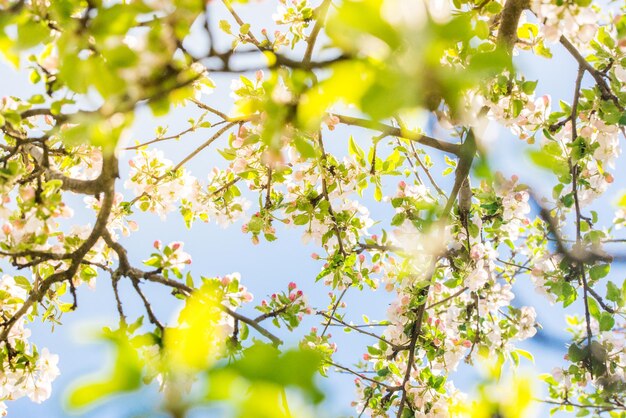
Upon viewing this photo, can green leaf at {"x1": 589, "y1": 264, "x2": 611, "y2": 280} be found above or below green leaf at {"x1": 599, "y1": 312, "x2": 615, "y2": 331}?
above

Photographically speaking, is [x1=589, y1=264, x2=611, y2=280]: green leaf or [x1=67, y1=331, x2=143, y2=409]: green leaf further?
[x1=589, y1=264, x2=611, y2=280]: green leaf

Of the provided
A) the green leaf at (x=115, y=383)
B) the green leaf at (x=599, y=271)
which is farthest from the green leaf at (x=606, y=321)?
the green leaf at (x=115, y=383)

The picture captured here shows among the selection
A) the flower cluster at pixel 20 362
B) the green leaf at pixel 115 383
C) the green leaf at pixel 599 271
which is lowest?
the green leaf at pixel 115 383

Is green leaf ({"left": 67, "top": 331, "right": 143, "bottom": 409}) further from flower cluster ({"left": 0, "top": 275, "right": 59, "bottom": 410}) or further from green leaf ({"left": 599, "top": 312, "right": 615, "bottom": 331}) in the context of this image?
green leaf ({"left": 599, "top": 312, "right": 615, "bottom": 331})

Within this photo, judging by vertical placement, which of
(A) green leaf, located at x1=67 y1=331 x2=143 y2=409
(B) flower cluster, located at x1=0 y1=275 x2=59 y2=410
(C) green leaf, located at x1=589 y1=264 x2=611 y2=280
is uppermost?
(C) green leaf, located at x1=589 y1=264 x2=611 y2=280

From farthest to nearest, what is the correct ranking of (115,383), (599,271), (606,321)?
(606,321) → (599,271) → (115,383)

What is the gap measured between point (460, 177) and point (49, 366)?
7.42 feet

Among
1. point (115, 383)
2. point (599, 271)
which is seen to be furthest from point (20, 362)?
point (599, 271)

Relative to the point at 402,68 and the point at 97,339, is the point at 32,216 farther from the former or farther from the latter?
the point at 402,68

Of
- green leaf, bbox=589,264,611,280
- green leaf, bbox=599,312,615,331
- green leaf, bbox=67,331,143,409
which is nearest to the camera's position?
green leaf, bbox=67,331,143,409

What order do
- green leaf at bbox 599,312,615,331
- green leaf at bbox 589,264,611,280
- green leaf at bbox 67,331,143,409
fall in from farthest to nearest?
green leaf at bbox 599,312,615,331, green leaf at bbox 589,264,611,280, green leaf at bbox 67,331,143,409

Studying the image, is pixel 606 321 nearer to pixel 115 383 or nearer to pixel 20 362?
pixel 115 383

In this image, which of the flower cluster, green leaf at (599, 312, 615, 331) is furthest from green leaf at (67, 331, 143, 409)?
green leaf at (599, 312, 615, 331)

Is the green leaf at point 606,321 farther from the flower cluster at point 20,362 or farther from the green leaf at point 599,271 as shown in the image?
the flower cluster at point 20,362
